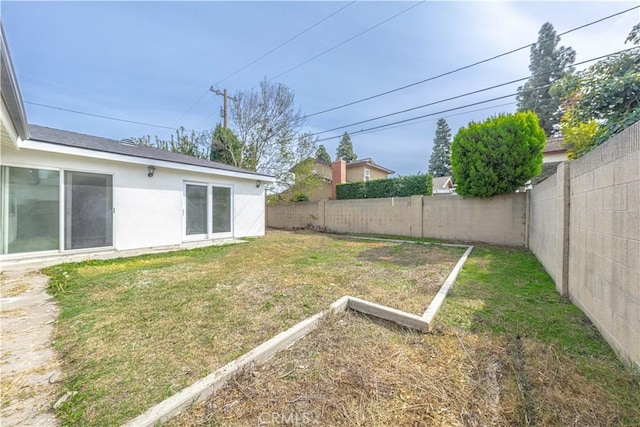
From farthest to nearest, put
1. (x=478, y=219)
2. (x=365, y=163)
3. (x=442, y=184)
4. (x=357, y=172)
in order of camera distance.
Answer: (x=442, y=184)
(x=357, y=172)
(x=365, y=163)
(x=478, y=219)

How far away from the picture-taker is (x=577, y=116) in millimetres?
5809

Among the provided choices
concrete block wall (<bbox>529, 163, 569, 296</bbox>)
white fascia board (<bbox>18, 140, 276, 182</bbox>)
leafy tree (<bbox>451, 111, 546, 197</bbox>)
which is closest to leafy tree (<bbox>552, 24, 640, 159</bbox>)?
leafy tree (<bbox>451, 111, 546, 197</bbox>)

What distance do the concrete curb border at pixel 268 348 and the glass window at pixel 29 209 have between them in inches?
254

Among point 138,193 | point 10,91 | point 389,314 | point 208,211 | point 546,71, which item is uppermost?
point 546,71

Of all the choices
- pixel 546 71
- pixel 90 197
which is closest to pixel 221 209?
pixel 90 197

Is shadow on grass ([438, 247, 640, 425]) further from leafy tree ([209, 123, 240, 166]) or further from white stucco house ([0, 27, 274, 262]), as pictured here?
Answer: leafy tree ([209, 123, 240, 166])

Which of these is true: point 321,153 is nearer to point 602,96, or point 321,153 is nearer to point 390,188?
point 390,188

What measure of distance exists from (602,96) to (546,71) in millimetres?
26175

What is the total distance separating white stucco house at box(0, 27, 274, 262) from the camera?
5.09 meters

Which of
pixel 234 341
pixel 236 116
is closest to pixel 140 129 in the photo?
pixel 236 116

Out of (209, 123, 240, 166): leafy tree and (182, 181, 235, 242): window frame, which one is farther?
(209, 123, 240, 166): leafy tree

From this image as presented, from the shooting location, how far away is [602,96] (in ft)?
17.4

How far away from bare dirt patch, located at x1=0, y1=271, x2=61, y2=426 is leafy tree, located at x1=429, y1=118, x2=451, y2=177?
37.8 meters

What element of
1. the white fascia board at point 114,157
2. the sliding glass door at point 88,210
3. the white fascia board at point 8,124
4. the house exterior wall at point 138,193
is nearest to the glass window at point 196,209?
the house exterior wall at point 138,193
